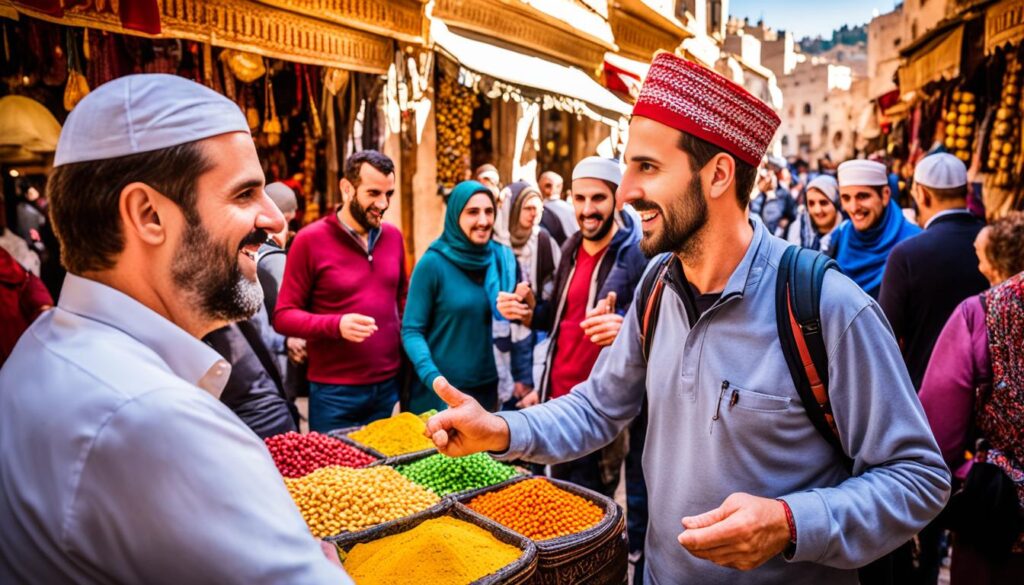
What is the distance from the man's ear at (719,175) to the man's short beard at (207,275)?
120 cm

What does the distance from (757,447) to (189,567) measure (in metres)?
1.31

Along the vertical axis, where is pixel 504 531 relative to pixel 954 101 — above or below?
below

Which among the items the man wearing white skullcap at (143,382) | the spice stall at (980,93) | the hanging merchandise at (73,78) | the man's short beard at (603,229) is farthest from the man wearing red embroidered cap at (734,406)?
the spice stall at (980,93)

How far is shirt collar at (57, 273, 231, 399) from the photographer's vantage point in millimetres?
1071

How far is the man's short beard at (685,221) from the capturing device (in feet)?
5.83

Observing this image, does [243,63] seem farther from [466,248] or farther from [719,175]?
[719,175]

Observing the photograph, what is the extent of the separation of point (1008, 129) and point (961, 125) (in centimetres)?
91

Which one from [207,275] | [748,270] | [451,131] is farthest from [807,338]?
[451,131]

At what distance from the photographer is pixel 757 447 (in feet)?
5.44

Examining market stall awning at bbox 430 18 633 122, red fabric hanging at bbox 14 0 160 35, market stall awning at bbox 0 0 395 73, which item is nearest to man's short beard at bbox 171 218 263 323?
market stall awning at bbox 0 0 395 73

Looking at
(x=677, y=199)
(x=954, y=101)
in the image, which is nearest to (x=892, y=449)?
(x=677, y=199)

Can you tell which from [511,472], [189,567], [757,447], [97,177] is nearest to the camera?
[189,567]

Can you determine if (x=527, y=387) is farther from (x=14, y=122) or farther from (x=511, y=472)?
(x=14, y=122)

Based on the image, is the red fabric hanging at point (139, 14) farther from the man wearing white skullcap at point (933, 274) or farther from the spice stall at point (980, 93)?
the spice stall at point (980, 93)
